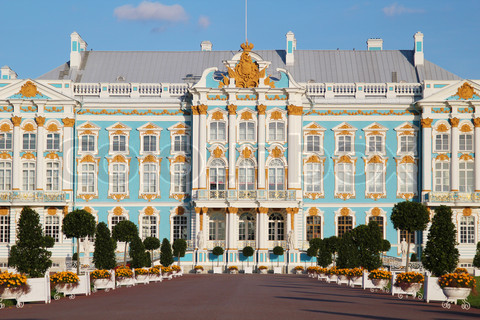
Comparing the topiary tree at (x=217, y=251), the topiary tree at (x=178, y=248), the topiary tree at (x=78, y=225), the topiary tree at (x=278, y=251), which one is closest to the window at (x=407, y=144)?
the topiary tree at (x=278, y=251)

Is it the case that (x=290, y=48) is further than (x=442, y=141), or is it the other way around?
(x=290, y=48)

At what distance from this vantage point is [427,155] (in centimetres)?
6019

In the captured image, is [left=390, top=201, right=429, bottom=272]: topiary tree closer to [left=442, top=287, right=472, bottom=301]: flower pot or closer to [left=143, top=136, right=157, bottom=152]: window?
[left=442, top=287, right=472, bottom=301]: flower pot

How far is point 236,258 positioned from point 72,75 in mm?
19697

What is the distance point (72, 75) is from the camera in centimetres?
6562

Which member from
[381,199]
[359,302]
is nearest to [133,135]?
[381,199]

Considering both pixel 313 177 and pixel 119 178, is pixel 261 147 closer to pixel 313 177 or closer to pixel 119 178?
pixel 313 177

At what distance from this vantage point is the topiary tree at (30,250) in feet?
96.6

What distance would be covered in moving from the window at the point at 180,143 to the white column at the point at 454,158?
62.3 feet

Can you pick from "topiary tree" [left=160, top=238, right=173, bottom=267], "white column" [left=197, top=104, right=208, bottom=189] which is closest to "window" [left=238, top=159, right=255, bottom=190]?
"white column" [left=197, top=104, right=208, bottom=189]

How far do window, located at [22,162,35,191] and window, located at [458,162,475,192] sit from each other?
3031cm

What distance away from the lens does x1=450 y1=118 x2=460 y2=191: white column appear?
59750mm

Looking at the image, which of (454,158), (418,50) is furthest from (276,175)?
(418,50)

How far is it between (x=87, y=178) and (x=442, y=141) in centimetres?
2552
